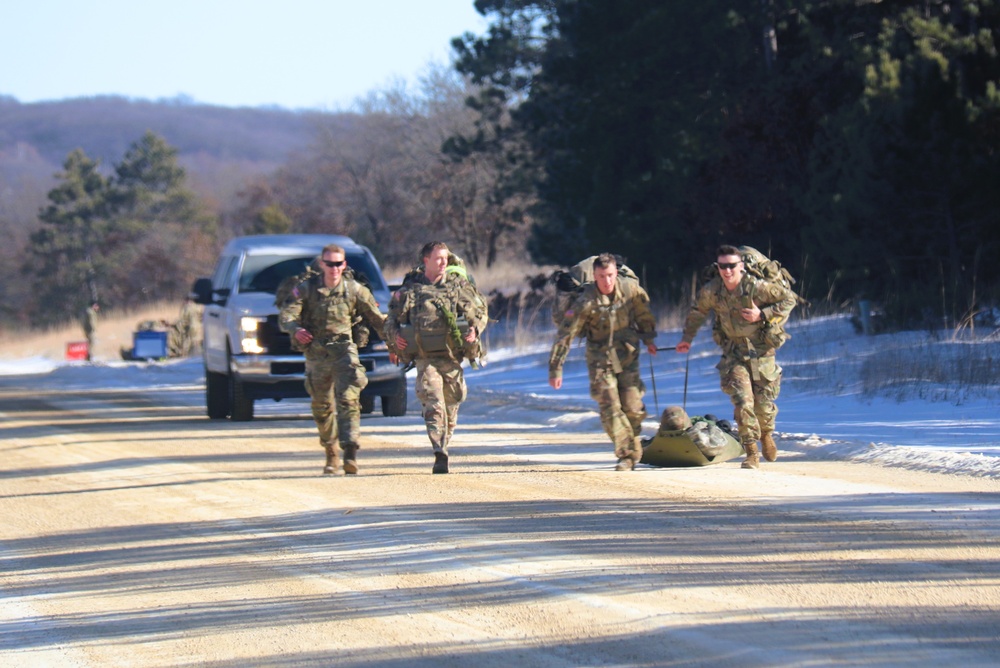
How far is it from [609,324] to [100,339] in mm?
40091

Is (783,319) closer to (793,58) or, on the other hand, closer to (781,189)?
(781,189)

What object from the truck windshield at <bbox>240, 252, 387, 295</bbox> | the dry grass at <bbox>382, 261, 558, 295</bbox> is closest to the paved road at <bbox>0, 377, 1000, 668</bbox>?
the truck windshield at <bbox>240, 252, 387, 295</bbox>

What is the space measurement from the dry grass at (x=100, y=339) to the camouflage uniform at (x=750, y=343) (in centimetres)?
3371

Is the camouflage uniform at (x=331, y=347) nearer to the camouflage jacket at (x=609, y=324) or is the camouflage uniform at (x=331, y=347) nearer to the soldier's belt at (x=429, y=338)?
the soldier's belt at (x=429, y=338)

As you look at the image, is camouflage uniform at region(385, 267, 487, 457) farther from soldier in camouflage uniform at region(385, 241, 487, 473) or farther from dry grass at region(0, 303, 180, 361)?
dry grass at region(0, 303, 180, 361)

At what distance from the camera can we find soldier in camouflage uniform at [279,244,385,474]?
1133 centimetres

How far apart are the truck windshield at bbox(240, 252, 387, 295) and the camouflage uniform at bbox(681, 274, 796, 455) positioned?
6.14 metres

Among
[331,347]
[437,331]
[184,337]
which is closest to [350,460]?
[331,347]

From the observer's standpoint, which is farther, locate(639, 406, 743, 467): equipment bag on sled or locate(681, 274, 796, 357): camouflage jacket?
locate(639, 406, 743, 467): equipment bag on sled

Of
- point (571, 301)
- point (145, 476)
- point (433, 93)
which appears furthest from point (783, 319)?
point (433, 93)

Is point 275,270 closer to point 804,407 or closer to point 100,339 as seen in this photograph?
point 804,407

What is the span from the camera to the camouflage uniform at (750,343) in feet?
36.0

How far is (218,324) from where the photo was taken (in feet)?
55.2

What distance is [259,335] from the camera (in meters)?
15.8
